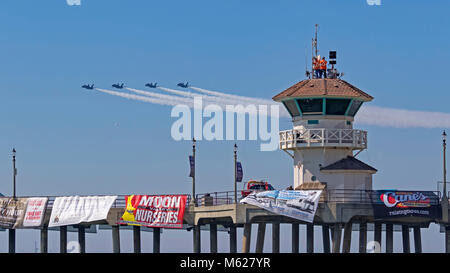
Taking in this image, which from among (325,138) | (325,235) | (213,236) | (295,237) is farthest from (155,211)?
(325,235)

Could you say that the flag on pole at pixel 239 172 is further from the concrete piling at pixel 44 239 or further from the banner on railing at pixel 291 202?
the concrete piling at pixel 44 239

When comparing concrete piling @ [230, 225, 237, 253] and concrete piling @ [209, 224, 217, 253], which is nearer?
concrete piling @ [209, 224, 217, 253]

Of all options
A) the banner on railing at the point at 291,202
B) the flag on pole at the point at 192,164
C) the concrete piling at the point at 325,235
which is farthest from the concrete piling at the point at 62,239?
the banner on railing at the point at 291,202

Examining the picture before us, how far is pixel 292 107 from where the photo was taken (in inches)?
3590

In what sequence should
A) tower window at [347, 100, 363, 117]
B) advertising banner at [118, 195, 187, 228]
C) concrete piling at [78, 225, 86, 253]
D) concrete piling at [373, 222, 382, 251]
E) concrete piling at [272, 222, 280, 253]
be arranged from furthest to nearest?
concrete piling at [78, 225, 86, 253]
concrete piling at [272, 222, 280, 253]
advertising banner at [118, 195, 187, 228]
tower window at [347, 100, 363, 117]
concrete piling at [373, 222, 382, 251]

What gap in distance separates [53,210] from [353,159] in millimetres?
29017

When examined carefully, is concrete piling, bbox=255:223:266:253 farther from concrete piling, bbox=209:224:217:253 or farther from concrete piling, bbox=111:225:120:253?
concrete piling, bbox=111:225:120:253

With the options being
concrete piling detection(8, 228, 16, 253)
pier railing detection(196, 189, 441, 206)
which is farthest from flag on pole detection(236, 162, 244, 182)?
concrete piling detection(8, 228, 16, 253)

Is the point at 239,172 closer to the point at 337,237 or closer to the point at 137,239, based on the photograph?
the point at 337,237

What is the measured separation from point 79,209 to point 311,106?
77.6 ft

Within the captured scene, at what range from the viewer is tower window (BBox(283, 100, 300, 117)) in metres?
90.8

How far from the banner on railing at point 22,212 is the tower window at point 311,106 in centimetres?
2729

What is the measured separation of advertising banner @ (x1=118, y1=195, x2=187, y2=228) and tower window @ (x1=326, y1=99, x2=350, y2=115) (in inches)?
544

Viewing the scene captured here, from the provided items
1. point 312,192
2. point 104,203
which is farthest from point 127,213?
point 312,192
